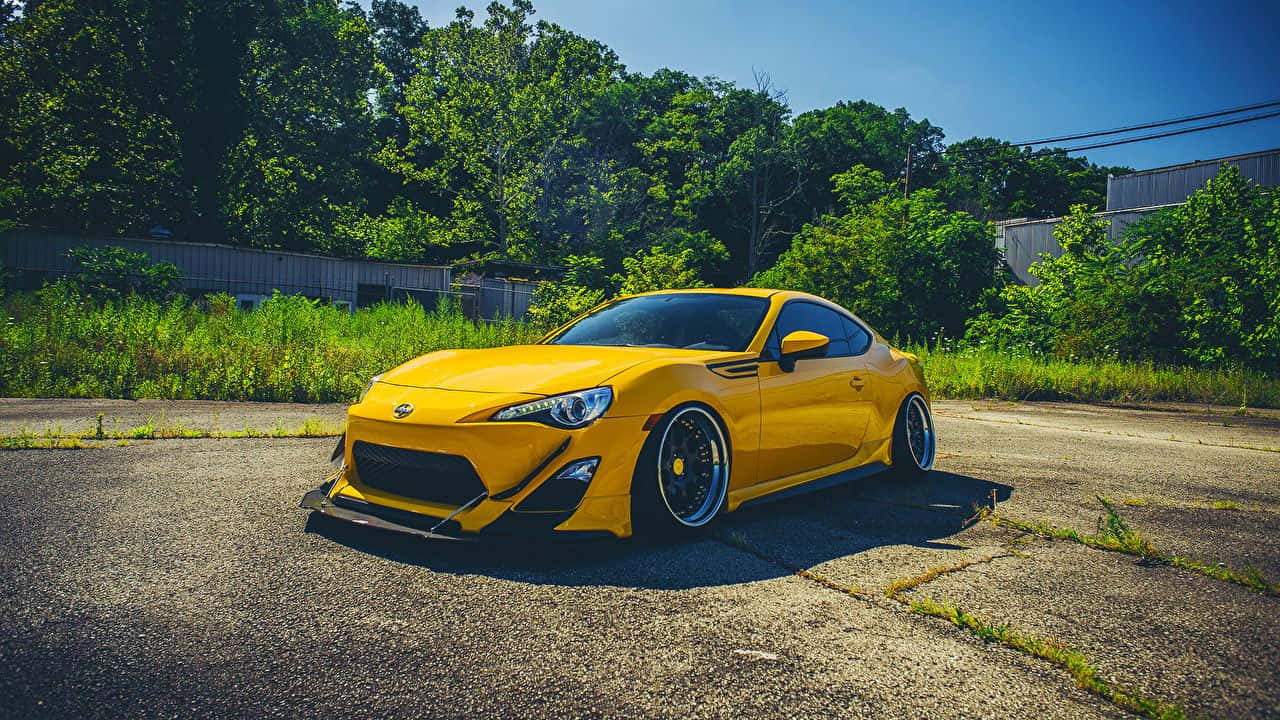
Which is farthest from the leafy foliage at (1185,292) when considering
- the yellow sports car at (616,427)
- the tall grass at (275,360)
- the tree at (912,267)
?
the yellow sports car at (616,427)

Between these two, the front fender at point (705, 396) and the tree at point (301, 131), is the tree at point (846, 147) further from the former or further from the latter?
the front fender at point (705, 396)

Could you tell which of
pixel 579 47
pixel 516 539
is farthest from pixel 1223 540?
pixel 579 47

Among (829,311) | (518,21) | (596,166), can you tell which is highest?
(518,21)

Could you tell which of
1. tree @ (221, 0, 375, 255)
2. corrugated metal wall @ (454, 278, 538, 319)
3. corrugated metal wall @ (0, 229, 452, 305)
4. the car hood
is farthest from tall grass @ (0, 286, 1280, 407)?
tree @ (221, 0, 375, 255)

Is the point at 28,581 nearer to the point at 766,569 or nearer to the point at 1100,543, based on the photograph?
the point at 766,569

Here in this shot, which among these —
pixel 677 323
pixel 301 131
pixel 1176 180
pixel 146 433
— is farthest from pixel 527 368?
pixel 301 131

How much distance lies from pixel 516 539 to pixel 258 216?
44473 millimetres

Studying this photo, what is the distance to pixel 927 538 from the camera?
13.2 ft

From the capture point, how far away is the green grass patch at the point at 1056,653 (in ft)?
7.14

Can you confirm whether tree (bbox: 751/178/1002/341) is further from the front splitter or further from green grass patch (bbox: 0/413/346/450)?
the front splitter

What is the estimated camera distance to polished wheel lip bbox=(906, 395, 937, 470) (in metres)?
5.71

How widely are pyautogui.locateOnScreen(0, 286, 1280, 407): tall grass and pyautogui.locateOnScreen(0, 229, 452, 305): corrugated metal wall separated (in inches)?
551

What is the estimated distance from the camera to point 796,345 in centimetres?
433

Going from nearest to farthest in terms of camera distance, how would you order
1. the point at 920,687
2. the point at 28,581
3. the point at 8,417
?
the point at 920,687 → the point at 28,581 → the point at 8,417
